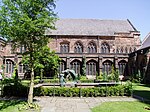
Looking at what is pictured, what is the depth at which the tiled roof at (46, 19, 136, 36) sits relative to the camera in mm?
48906

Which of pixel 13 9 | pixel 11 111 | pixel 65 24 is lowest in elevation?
pixel 11 111

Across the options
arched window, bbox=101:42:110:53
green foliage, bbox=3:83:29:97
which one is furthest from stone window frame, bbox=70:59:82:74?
green foliage, bbox=3:83:29:97

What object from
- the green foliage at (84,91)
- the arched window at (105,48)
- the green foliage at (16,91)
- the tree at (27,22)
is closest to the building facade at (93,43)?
the arched window at (105,48)

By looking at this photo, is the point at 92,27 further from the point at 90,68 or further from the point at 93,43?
the point at 90,68

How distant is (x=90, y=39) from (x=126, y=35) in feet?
28.1

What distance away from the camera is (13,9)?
12508 millimetres

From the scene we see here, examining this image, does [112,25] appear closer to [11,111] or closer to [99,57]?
[99,57]

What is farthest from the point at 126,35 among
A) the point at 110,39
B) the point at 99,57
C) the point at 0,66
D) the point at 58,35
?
the point at 0,66

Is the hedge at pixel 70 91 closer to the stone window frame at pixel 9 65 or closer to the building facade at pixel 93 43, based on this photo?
the building facade at pixel 93 43

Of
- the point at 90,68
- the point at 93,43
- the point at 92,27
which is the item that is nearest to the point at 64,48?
the point at 93,43

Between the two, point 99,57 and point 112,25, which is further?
point 112,25

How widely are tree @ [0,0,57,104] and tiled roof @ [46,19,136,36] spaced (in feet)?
112

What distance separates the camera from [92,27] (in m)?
50.8

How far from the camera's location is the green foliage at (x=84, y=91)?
18.5 m
